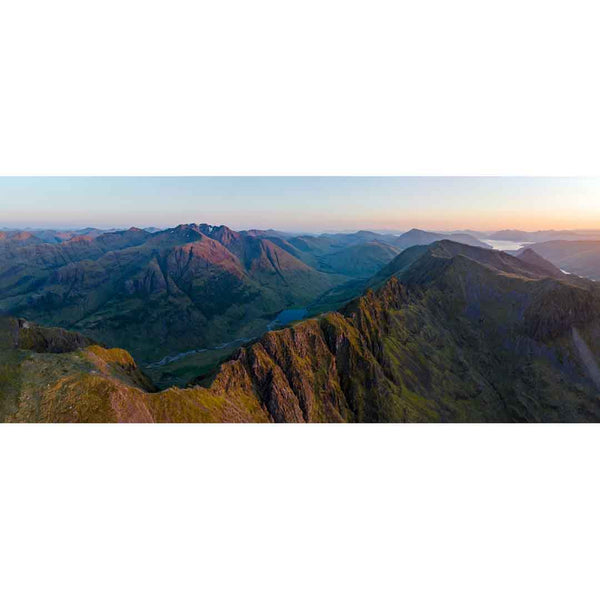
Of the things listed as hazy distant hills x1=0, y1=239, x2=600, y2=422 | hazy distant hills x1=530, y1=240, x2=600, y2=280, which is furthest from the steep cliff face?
hazy distant hills x1=530, y1=240, x2=600, y2=280

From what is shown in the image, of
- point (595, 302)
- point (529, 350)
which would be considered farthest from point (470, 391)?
point (595, 302)

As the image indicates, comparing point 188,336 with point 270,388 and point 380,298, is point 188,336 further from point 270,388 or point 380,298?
point 270,388

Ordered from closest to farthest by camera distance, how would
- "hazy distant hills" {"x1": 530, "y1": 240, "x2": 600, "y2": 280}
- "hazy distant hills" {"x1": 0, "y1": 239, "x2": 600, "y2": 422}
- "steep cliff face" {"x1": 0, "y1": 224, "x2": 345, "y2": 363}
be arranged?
"hazy distant hills" {"x1": 0, "y1": 239, "x2": 600, "y2": 422} → "hazy distant hills" {"x1": 530, "y1": 240, "x2": 600, "y2": 280} → "steep cliff face" {"x1": 0, "y1": 224, "x2": 345, "y2": 363}

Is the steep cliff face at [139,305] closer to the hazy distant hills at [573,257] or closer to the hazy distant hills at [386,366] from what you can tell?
the hazy distant hills at [386,366]

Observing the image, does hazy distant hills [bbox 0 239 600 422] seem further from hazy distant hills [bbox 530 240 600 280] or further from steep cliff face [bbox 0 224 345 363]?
steep cliff face [bbox 0 224 345 363]

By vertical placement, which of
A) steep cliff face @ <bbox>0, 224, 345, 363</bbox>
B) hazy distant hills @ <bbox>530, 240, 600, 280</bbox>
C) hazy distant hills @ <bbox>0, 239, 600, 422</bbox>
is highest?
hazy distant hills @ <bbox>530, 240, 600, 280</bbox>

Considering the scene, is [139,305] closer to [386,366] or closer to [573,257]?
[386,366]

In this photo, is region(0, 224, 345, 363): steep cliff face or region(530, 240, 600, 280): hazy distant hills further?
region(0, 224, 345, 363): steep cliff face

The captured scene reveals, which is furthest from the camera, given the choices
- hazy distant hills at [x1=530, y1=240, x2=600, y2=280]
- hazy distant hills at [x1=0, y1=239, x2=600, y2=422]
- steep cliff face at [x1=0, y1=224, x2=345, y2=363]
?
steep cliff face at [x1=0, y1=224, x2=345, y2=363]
